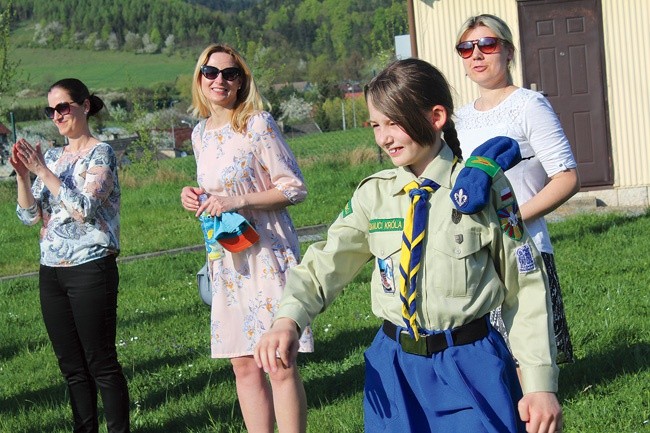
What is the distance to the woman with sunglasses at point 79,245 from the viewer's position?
17.6 feet

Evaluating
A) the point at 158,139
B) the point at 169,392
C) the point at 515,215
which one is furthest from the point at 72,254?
the point at 158,139

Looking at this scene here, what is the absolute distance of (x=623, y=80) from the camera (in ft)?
46.2

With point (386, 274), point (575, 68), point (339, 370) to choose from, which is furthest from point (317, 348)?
point (575, 68)

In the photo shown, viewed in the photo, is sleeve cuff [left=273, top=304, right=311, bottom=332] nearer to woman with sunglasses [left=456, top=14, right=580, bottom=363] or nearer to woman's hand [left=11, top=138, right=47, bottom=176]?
woman with sunglasses [left=456, top=14, right=580, bottom=363]

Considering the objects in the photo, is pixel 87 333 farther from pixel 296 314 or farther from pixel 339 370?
pixel 296 314

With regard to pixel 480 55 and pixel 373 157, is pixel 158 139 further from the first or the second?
pixel 480 55

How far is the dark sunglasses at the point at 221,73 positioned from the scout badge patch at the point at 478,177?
7.01 feet

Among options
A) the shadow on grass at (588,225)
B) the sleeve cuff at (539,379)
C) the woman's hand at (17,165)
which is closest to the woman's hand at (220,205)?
the woman's hand at (17,165)

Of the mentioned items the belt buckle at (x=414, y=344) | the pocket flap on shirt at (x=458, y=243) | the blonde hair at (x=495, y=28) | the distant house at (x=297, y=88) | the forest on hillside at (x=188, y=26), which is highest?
the forest on hillside at (x=188, y=26)

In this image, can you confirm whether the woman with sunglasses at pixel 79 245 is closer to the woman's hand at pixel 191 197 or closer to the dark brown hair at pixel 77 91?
the dark brown hair at pixel 77 91

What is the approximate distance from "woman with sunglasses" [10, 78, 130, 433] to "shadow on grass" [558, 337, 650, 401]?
7.86ft

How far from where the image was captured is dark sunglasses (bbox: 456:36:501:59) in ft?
14.1

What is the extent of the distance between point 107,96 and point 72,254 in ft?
225

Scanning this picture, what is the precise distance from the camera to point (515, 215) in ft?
10.00
